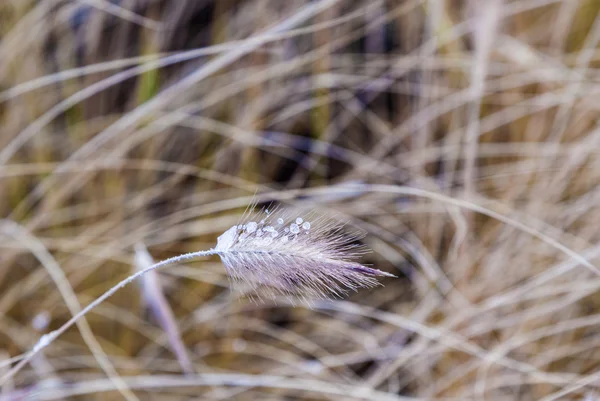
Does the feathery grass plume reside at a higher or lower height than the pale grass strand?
lower

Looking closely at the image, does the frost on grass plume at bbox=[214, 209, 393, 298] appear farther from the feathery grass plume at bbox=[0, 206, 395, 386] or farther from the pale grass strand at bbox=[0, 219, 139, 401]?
the pale grass strand at bbox=[0, 219, 139, 401]

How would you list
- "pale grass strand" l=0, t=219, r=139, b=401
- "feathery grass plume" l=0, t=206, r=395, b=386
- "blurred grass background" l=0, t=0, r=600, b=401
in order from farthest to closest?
"blurred grass background" l=0, t=0, r=600, b=401 → "pale grass strand" l=0, t=219, r=139, b=401 → "feathery grass plume" l=0, t=206, r=395, b=386

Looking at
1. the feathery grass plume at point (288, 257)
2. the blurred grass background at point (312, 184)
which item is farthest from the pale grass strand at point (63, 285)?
the feathery grass plume at point (288, 257)

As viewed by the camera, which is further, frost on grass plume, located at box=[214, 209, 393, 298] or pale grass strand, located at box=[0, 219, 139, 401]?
pale grass strand, located at box=[0, 219, 139, 401]

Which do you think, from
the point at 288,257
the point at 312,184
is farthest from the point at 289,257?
the point at 312,184

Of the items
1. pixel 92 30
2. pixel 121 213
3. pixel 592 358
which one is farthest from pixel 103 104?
pixel 592 358

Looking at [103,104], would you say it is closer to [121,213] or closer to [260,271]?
[121,213]

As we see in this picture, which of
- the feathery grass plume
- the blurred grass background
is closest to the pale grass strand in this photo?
the blurred grass background
